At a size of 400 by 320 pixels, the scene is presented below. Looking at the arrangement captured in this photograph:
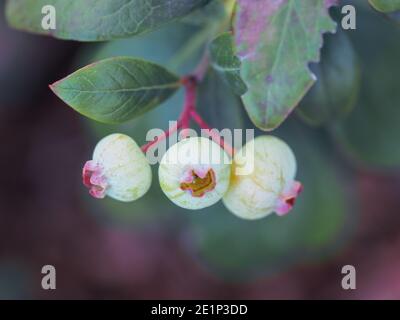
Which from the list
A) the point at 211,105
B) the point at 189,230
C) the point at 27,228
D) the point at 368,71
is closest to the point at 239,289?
the point at 189,230

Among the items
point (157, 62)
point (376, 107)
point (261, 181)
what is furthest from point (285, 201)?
point (376, 107)

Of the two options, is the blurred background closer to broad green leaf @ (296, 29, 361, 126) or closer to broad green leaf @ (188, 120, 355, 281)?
broad green leaf @ (188, 120, 355, 281)

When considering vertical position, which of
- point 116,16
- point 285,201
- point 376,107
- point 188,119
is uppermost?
point 376,107

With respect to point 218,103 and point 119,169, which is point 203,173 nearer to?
point 119,169

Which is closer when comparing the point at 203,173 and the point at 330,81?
the point at 203,173

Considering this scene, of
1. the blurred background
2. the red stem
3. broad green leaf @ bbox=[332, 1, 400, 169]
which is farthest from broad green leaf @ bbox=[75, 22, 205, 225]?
broad green leaf @ bbox=[332, 1, 400, 169]
